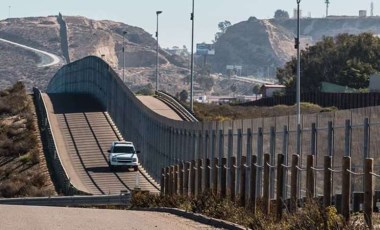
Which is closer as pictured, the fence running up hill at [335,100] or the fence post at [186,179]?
the fence post at [186,179]

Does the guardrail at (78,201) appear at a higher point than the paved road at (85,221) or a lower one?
lower

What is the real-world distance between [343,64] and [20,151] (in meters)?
57.9

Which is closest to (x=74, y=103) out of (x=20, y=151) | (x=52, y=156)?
(x=20, y=151)

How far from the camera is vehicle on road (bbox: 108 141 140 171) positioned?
74938 millimetres

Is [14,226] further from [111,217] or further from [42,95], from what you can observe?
[42,95]

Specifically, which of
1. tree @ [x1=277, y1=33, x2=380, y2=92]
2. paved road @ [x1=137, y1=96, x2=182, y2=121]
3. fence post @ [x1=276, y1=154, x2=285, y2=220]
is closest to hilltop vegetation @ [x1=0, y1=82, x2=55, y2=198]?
paved road @ [x1=137, y1=96, x2=182, y2=121]

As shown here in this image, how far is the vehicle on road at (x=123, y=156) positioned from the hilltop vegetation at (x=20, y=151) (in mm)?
3975

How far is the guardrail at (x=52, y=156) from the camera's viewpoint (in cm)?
6738

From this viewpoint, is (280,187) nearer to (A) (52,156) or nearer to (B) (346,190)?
(B) (346,190)

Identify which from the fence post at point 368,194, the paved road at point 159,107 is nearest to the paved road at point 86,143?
the paved road at point 159,107

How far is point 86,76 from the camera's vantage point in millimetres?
120938

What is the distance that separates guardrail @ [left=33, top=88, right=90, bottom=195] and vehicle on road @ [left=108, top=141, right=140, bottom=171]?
3.01 m

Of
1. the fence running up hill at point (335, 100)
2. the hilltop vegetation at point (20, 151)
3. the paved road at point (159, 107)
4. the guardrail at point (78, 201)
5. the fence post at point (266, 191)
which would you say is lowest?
the hilltop vegetation at point (20, 151)

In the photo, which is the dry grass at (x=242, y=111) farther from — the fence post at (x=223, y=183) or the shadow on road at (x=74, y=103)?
the fence post at (x=223, y=183)
